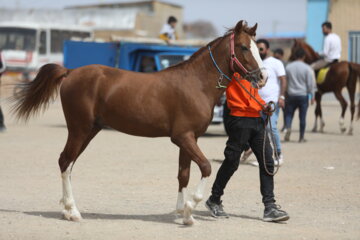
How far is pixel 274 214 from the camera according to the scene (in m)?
7.80

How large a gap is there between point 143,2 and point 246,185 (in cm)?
4435

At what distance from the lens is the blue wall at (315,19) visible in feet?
125

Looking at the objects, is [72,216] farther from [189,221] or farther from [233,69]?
[233,69]

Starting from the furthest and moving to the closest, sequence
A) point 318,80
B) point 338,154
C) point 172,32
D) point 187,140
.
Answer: point 172,32 → point 318,80 → point 338,154 → point 187,140

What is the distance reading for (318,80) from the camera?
19.6m

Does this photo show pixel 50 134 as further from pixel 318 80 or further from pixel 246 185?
pixel 246 185

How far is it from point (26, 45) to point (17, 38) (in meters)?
0.59

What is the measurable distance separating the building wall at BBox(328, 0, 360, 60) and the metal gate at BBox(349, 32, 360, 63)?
0.67 ft

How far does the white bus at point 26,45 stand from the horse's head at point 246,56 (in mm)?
29785

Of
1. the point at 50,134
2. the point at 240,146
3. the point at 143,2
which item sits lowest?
the point at 50,134

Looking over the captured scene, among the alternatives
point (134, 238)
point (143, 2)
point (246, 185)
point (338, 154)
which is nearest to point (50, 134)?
point (338, 154)

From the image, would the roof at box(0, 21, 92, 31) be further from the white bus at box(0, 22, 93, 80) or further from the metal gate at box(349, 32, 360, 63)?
the metal gate at box(349, 32, 360, 63)

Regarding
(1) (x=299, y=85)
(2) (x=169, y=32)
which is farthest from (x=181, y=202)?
(2) (x=169, y=32)

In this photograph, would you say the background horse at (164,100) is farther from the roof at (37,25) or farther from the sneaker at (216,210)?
the roof at (37,25)
